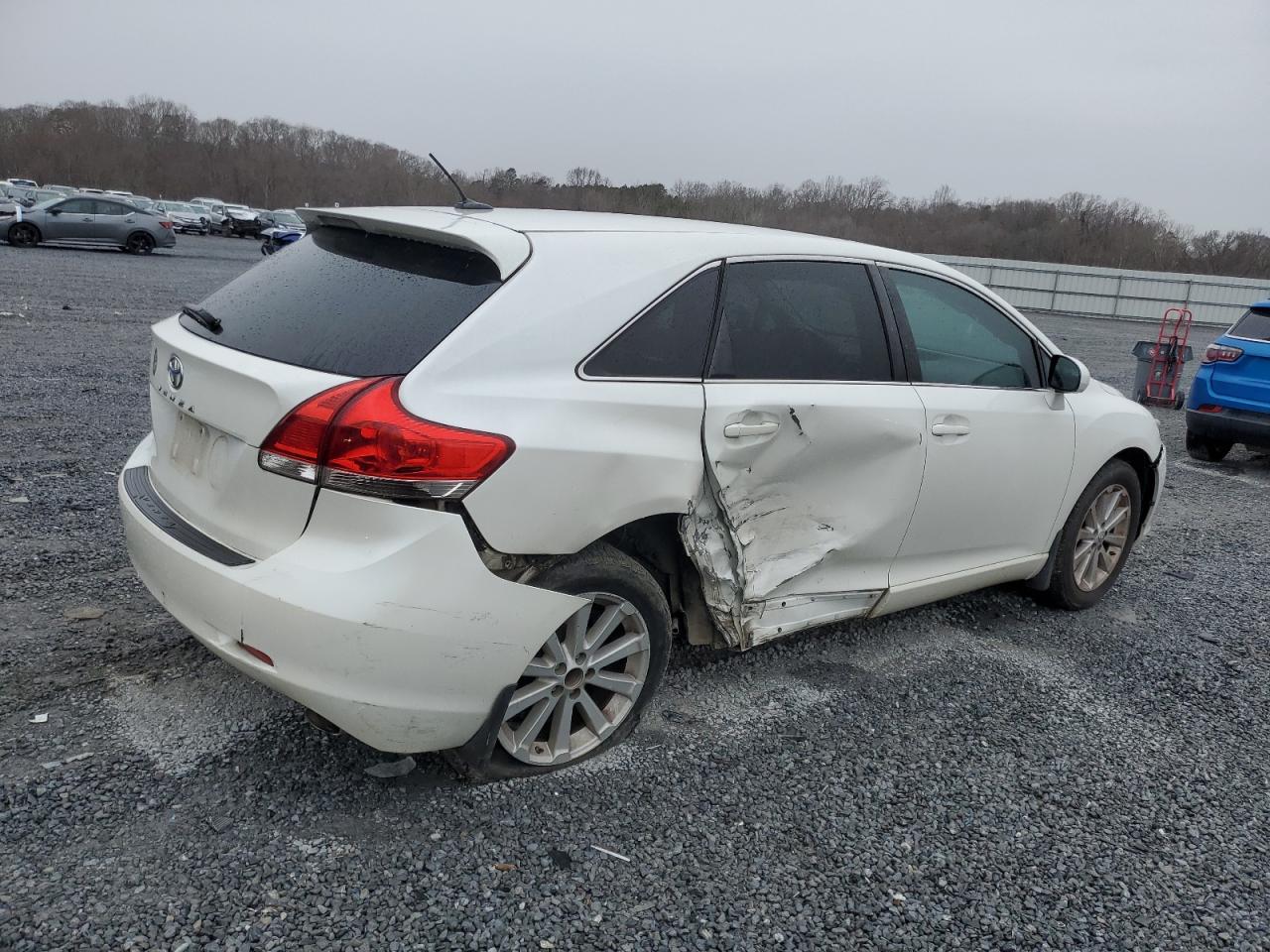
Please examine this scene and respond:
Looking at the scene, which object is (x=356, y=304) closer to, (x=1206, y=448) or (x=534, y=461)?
(x=534, y=461)

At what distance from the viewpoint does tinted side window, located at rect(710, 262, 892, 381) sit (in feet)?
10.4

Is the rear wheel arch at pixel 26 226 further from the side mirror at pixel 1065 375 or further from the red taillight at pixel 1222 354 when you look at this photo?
the side mirror at pixel 1065 375

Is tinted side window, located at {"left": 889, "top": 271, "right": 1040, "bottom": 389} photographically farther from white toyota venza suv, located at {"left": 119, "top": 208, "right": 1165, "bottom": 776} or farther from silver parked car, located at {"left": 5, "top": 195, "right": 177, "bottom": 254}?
silver parked car, located at {"left": 5, "top": 195, "right": 177, "bottom": 254}

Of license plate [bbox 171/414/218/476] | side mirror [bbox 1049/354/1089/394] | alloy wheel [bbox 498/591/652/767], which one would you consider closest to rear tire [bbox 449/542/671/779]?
alloy wheel [bbox 498/591/652/767]

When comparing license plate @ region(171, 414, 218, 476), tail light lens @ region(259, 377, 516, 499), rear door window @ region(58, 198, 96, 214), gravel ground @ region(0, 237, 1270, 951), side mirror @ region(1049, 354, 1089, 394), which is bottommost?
gravel ground @ region(0, 237, 1270, 951)

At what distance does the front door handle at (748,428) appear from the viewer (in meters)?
3.02

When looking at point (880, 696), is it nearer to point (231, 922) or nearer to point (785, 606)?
point (785, 606)

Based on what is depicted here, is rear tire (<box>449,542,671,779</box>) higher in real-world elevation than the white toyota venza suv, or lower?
lower

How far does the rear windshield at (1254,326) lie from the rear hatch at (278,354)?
8.37 metres

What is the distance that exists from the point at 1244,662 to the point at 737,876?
3007 millimetres

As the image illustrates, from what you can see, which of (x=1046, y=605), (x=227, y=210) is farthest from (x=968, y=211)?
(x=1046, y=605)

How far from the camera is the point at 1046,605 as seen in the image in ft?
15.8

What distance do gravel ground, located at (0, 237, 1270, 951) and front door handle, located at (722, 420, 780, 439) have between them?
1045 millimetres

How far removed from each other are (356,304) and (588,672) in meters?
1.27
